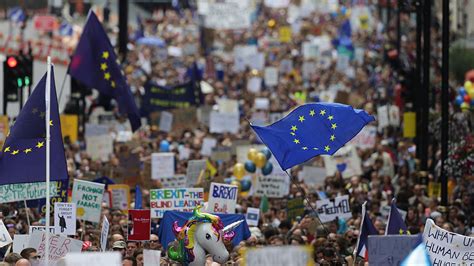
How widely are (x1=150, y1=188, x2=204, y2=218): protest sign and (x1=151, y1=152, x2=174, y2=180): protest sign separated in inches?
246

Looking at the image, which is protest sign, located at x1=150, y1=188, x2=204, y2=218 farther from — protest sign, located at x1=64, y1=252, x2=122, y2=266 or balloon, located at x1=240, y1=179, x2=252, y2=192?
protest sign, located at x1=64, y1=252, x2=122, y2=266

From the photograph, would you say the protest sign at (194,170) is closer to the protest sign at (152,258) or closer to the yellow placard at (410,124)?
the yellow placard at (410,124)

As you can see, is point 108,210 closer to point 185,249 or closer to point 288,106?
point 185,249

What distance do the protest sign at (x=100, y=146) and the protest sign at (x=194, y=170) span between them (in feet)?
19.3

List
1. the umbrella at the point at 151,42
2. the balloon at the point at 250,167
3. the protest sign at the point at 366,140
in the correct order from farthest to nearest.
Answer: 1. the umbrella at the point at 151,42
2. the protest sign at the point at 366,140
3. the balloon at the point at 250,167

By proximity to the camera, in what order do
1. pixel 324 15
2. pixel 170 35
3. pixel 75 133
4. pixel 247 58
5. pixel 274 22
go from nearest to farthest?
pixel 75 133
pixel 247 58
pixel 170 35
pixel 274 22
pixel 324 15

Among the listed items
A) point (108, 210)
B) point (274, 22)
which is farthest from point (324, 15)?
point (108, 210)

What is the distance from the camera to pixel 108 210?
24.3 meters

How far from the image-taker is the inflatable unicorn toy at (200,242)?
17.5 metres

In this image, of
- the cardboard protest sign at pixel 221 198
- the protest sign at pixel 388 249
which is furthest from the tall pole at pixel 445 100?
the protest sign at pixel 388 249

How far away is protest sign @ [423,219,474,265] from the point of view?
17.0 metres

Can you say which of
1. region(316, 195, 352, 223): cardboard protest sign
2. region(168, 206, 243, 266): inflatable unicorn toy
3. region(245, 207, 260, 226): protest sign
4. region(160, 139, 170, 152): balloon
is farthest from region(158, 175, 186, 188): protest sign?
region(168, 206, 243, 266): inflatable unicorn toy

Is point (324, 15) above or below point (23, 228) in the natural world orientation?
above

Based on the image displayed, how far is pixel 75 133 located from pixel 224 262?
18.2m
